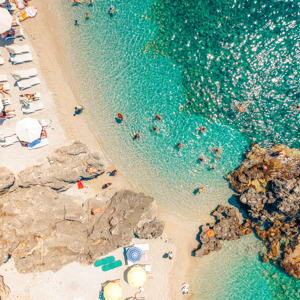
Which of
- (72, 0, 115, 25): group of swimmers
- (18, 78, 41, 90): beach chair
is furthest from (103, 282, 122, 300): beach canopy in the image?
(72, 0, 115, 25): group of swimmers

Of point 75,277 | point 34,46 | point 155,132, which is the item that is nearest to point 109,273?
point 75,277

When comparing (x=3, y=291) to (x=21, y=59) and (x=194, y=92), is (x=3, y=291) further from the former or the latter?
(x=194, y=92)

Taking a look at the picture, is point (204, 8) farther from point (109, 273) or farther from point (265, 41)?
point (109, 273)

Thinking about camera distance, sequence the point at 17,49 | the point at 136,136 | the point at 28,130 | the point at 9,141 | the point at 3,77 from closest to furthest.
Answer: the point at 28,130 < the point at 17,49 < the point at 3,77 < the point at 9,141 < the point at 136,136

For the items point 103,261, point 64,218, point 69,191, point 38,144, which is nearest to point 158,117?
point 69,191

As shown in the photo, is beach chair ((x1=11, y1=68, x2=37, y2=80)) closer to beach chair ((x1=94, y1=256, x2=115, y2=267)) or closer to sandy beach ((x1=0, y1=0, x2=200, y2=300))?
sandy beach ((x1=0, y1=0, x2=200, y2=300))

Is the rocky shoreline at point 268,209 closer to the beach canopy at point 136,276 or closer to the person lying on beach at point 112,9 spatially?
the beach canopy at point 136,276
